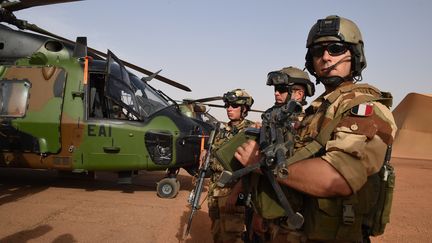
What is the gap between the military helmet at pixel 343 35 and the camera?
79.4 inches

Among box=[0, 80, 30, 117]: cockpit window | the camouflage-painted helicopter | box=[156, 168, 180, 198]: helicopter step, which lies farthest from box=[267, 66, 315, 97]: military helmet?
box=[0, 80, 30, 117]: cockpit window

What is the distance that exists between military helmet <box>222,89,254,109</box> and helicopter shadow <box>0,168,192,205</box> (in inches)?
132

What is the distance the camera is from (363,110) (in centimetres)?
166

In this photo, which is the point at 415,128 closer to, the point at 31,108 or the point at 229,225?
the point at 31,108

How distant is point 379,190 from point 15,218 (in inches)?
187

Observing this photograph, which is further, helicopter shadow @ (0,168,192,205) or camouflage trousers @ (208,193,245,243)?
helicopter shadow @ (0,168,192,205)

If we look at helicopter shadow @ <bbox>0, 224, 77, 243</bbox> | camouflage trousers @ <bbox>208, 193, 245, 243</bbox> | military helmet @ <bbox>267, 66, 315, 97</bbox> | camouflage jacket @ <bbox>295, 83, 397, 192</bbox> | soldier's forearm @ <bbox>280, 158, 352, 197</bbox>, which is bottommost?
helicopter shadow @ <bbox>0, 224, 77, 243</bbox>

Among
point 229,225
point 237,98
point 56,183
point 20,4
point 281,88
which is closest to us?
point 229,225

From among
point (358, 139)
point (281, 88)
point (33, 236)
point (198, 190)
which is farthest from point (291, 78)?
point (33, 236)

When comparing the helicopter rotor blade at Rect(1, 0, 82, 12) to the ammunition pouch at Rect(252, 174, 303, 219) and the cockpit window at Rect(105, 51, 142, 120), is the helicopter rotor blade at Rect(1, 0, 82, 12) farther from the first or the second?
the ammunition pouch at Rect(252, 174, 303, 219)

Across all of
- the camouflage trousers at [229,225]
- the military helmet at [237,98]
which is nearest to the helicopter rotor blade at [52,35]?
the military helmet at [237,98]

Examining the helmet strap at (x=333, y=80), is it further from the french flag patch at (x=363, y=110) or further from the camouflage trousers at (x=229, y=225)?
the camouflage trousers at (x=229, y=225)

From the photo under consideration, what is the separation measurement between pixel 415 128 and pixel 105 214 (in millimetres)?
28721

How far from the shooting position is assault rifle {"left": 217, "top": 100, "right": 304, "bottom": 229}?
162cm
